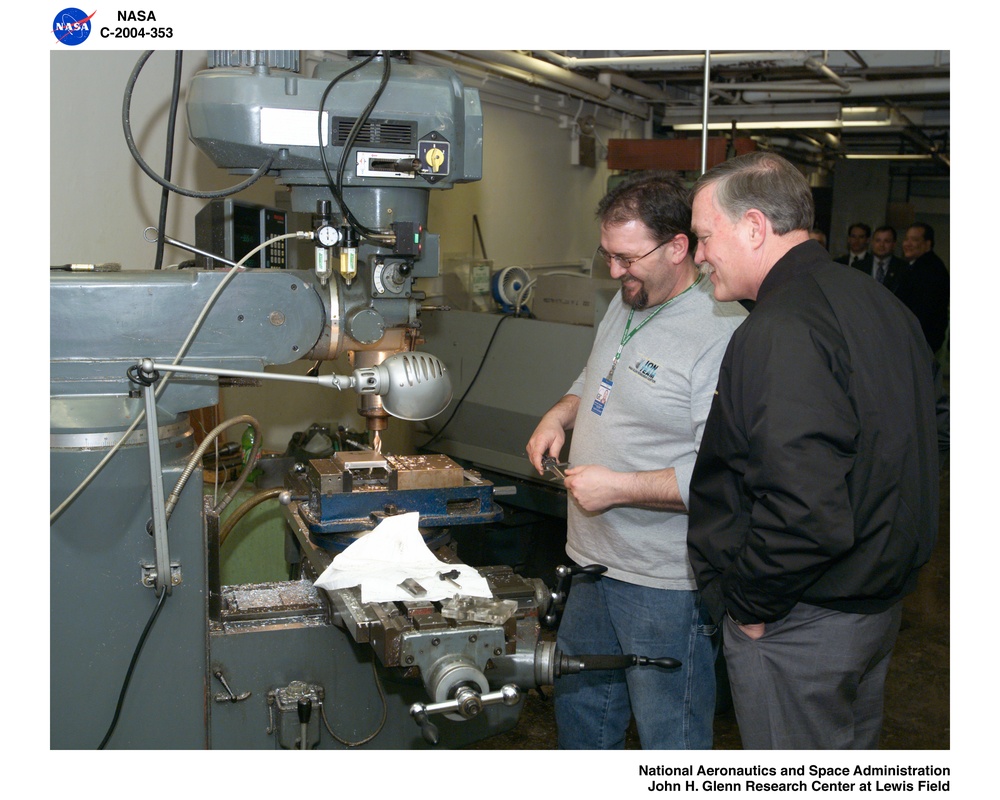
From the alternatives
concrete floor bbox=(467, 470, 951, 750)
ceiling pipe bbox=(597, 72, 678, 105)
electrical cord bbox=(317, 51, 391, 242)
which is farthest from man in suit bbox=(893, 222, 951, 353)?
electrical cord bbox=(317, 51, 391, 242)

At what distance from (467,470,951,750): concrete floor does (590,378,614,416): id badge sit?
72 cm

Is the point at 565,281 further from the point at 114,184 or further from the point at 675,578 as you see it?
the point at 675,578

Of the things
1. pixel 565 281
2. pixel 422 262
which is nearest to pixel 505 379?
pixel 565 281

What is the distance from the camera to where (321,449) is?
268cm

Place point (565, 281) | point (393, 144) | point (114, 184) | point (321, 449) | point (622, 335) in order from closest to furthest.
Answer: point (393, 144) → point (622, 335) → point (114, 184) → point (321, 449) → point (565, 281)

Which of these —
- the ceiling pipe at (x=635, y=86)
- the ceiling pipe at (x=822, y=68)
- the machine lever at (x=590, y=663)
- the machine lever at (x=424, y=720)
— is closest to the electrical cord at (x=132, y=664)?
the machine lever at (x=424, y=720)

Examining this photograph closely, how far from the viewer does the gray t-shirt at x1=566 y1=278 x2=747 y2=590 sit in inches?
62.8

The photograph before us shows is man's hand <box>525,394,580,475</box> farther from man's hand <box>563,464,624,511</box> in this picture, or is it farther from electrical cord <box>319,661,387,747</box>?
electrical cord <box>319,661,387,747</box>

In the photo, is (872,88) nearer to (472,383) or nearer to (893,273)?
(893,273)

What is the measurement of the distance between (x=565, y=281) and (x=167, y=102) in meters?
1.35

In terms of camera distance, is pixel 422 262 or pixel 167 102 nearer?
pixel 422 262
